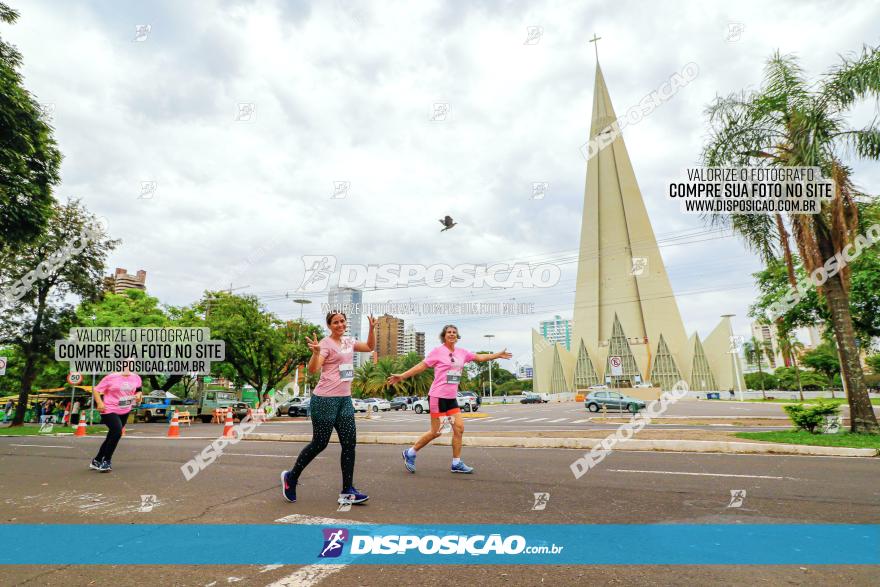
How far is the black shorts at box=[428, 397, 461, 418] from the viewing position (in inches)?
256

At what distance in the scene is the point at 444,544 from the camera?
3.42 meters

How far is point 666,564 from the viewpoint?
9.83ft

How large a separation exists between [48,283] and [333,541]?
25.6m

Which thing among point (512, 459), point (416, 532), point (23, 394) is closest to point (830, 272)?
point (512, 459)

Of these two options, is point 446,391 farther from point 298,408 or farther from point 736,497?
point 298,408

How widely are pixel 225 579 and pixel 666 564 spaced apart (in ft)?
9.12

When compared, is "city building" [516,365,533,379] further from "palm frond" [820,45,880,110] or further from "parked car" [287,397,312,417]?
"palm frond" [820,45,880,110]

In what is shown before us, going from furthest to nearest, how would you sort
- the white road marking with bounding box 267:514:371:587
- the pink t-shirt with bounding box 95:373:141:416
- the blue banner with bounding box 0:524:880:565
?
the pink t-shirt with bounding box 95:373:141:416
the blue banner with bounding box 0:524:880:565
the white road marking with bounding box 267:514:371:587

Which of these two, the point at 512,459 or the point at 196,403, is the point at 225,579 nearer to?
the point at 512,459

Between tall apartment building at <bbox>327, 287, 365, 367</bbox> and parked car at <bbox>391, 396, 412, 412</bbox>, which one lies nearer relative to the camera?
tall apartment building at <bbox>327, 287, 365, 367</bbox>

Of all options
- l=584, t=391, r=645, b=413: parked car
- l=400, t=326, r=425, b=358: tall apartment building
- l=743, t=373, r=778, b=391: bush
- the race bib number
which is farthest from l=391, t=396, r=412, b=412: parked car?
l=743, t=373, r=778, b=391: bush

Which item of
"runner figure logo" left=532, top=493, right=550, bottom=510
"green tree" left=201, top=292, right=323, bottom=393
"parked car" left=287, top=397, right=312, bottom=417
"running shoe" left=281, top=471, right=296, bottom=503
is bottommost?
"parked car" left=287, top=397, right=312, bottom=417

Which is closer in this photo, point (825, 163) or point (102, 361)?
point (825, 163)

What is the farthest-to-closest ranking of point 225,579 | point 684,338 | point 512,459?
point 684,338
point 512,459
point 225,579
